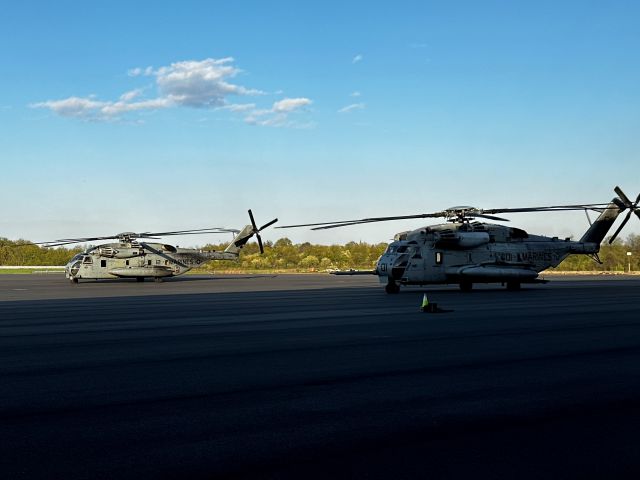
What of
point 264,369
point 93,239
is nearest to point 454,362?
point 264,369

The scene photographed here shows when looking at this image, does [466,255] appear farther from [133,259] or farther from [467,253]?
[133,259]

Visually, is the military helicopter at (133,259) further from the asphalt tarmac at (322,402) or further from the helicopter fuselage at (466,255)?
the asphalt tarmac at (322,402)

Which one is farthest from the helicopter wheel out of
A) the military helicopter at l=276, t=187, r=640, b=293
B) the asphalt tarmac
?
the asphalt tarmac

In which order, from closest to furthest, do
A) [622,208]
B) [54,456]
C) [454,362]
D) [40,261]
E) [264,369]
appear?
[54,456]
[264,369]
[454,362]
[622,208]
[40,261]

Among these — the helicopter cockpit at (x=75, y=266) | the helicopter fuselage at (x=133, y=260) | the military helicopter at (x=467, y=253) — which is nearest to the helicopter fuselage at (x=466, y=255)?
the military helicopter at (x=467, y=253)

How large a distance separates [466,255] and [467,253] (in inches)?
4.4

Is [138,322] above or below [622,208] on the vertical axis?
below

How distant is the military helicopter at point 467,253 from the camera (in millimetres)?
32688

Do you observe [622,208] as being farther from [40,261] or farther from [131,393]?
[40,261]

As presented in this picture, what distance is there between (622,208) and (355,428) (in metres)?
35.1

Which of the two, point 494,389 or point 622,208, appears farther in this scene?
point 622,208

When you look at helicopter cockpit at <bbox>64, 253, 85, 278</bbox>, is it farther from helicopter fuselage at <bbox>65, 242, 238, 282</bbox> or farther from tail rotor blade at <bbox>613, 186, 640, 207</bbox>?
tail rotor blade at <bbox>613, 186, 640, 207</bbox>

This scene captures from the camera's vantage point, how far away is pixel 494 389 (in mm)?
8500

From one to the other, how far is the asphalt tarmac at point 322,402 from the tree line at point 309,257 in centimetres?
8729
